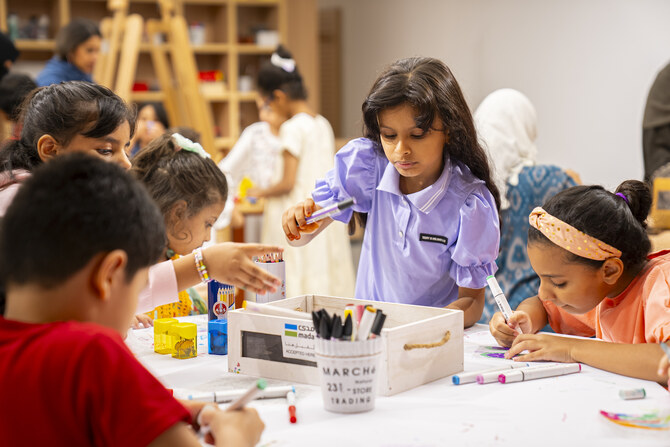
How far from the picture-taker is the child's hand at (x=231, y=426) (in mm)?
976

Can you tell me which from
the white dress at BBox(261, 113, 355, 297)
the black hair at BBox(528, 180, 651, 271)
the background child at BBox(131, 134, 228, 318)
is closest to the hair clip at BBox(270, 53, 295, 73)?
the white dress at BBox(261, 113, 355, 297)

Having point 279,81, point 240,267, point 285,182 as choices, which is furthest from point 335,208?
point 279,81

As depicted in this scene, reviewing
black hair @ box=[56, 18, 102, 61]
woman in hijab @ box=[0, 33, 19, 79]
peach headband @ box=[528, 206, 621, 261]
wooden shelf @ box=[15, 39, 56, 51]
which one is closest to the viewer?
peach headband @ box=[528, 206, 621, 261]

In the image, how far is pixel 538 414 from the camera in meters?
1.21

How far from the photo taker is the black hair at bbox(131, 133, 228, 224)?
204 centimetres

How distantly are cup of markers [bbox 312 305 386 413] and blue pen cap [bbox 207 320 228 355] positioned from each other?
43 cm

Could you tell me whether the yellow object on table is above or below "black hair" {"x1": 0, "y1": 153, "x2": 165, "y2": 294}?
below

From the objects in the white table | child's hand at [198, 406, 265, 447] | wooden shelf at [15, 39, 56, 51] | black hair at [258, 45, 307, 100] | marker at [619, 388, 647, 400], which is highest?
wooden shelf at [15, 39, 56, 51]

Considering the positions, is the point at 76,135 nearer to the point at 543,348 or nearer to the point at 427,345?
the point at 427,345

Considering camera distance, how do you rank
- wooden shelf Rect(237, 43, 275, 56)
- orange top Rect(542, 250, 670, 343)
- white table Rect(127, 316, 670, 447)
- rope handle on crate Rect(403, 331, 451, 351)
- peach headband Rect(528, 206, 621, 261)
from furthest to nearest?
wooden shelf Rect(237, 43, 275, 56) < peach headband Rect(528, 206, 621, 261) < orange top Rect(542, 250, 670, 343) < rope handle on crate Rect(403, 331, 451, 351) < white table Rect(127, 316, 670, 447)

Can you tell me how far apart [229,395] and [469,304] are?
774 mm

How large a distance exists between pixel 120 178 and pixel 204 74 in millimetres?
5513

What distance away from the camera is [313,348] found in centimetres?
135

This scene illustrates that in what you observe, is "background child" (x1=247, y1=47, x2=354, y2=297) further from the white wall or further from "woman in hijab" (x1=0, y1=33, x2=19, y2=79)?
"woman in hijab" (x1=0, y1=33, x2=19, y2=79)
